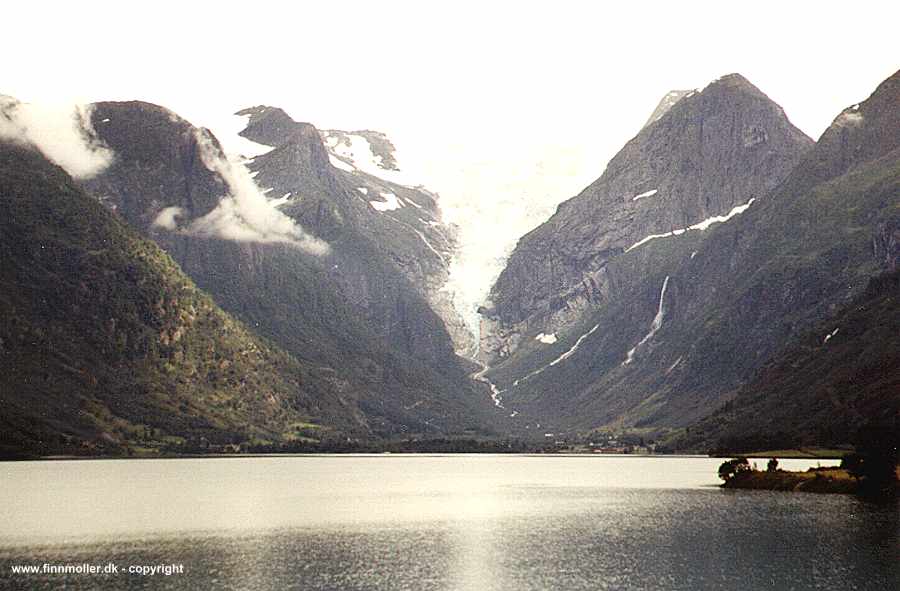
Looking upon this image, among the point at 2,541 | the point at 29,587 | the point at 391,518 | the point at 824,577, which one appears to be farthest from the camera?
the point at 391,518

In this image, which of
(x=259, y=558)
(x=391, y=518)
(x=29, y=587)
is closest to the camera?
(x=29, y=587)

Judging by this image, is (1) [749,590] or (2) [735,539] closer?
(1) [749,590]

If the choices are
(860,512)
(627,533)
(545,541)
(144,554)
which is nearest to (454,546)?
(545,541)

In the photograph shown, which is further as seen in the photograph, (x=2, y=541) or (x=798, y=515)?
(x=798, y=515)

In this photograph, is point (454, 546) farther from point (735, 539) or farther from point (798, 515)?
point (798, 515)

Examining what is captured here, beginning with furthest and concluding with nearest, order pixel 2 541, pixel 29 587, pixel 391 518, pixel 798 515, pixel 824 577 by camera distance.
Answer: pixel 391 518
pixel 798 515
pixel 2 541
pixel 824 577
pixel 29 587

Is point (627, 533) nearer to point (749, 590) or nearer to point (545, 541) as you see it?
point (545, 541)

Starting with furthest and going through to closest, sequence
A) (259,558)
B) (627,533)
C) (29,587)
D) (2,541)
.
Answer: (627,533)
(2,541)
(259,558)
(29,587)

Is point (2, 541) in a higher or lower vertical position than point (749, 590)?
higher

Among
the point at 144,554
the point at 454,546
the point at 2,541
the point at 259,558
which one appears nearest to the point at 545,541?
the point at 454,546
